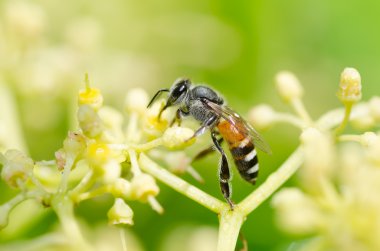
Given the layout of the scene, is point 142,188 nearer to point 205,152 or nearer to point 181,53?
point 205,152

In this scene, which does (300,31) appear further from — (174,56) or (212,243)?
(212,243)

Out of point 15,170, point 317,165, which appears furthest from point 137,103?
point 317,165

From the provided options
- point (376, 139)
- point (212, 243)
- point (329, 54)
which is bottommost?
point (212, 243)

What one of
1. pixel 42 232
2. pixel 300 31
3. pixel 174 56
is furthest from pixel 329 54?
pixel 42 232

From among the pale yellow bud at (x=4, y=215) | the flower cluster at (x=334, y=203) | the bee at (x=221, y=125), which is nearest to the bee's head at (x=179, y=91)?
the bee at (x=221, y=125)

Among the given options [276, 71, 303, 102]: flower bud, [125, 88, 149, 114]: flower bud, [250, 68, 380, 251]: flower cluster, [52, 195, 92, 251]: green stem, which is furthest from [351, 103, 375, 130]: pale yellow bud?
[52, 195, 92, 251]: green stem

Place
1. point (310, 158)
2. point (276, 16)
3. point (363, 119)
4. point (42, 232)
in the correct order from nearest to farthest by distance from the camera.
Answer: point (310, 158), point (363, 119), point (42, 232), point (276, 16)

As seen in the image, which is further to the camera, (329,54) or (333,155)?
(329,54)

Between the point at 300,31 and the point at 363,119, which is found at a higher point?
the point at 300,31
